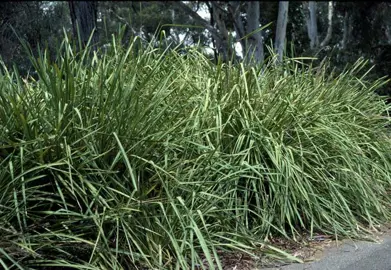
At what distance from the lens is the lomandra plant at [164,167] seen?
3.67 meters

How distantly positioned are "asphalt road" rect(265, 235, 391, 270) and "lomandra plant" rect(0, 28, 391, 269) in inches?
8.8

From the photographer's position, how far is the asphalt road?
161 inches

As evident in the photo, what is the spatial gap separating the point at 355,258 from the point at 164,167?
177 centimetres

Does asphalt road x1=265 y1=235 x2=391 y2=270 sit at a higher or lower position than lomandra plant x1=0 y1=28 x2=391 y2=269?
lower

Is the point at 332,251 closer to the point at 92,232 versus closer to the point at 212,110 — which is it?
the point at 212,110

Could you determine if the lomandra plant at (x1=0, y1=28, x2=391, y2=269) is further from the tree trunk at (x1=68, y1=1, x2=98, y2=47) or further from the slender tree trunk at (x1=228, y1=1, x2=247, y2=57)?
the slender tree trunk at (x1=228, y1=1, x2=247, y2=57)

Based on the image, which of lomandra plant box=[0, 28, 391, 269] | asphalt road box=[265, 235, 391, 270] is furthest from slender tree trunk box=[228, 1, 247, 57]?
asphalt road box=[265, 235, 391, 270]

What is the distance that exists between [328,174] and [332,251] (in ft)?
3.24

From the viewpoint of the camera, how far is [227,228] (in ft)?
13.8

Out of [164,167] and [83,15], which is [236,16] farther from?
[164,167]

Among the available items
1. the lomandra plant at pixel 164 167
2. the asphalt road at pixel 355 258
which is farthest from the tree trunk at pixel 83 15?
the asphalt road at pixel 355 258

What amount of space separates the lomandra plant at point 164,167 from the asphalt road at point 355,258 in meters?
0.22

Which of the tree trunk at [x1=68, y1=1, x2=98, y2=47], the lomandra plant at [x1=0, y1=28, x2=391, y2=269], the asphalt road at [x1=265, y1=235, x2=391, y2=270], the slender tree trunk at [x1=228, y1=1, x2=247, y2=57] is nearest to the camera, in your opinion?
the lomandra plant at [x1=0, y1=28, x2=391, y2=269]

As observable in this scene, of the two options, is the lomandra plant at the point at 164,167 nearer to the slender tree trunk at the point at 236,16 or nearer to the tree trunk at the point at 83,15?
the tree trunk at the point at 83,15
